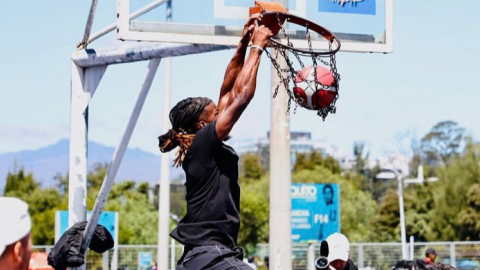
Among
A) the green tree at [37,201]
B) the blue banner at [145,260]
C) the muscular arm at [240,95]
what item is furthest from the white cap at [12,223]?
the green tree at [37,201]

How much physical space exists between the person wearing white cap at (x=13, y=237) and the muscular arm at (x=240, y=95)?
2182mm

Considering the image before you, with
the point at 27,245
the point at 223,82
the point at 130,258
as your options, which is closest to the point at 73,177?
the point at 223,82

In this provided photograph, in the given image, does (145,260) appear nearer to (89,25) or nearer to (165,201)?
(165,201)

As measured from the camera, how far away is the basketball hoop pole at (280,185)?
1134 cm

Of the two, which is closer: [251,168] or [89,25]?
[89,25]

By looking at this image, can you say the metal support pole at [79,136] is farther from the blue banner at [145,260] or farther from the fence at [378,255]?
the blue banner at [145,260]

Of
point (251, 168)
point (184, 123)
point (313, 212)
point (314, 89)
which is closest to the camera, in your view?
point (184, 123)

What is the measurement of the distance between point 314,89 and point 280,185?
4742 millimetres

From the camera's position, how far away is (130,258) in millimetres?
27062

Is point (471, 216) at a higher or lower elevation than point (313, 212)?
higher

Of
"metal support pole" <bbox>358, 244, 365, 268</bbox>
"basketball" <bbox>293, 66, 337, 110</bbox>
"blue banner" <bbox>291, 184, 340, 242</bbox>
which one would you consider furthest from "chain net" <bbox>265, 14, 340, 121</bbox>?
"metal support pole" <bbox>358, 244, 365, 268</bbox>

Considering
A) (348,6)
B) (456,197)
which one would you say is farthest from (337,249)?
(456,197)

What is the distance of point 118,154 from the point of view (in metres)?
7.39

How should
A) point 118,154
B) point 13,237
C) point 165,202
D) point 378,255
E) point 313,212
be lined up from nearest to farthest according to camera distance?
point 13,237
point 118,154
point 165,202
point 313,212
point 378,255
